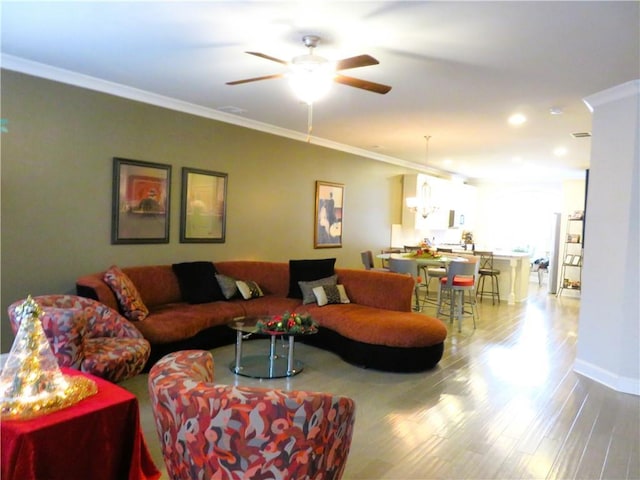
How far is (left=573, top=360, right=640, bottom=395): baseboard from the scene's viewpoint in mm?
3869

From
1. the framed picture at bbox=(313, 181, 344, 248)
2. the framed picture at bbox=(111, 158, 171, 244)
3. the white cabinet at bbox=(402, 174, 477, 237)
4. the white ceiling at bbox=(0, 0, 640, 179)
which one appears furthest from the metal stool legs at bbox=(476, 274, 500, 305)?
the framed picture at bbox=(111, 158, 171, 244)

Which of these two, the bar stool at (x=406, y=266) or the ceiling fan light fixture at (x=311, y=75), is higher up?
the ceiling fan light fixture at (x=311, y=75)

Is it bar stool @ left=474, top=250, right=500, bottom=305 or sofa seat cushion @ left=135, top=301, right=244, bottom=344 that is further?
bar stool @ left=474, top=250, right=500, bottom=305

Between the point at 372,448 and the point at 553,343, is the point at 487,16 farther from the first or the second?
the point at 553,343

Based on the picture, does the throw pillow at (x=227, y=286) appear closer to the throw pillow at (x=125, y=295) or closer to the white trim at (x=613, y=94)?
the throw pillow at (x=125, y=295)

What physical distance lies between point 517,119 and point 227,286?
4020mm

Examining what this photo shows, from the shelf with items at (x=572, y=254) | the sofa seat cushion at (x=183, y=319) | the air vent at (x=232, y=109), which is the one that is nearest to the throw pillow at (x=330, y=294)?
the sofa seat cushion at (x=183, y=319)

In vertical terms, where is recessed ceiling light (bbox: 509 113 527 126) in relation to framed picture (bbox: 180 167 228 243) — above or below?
above

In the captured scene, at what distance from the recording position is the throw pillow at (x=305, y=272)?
555cm

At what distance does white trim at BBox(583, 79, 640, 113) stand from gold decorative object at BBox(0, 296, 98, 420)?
15.4 feet

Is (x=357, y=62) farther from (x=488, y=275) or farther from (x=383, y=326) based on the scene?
(x=488, y=275)

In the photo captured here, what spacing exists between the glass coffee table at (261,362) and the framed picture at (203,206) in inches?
65.7

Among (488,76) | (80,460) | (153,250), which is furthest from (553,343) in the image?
(80,460)

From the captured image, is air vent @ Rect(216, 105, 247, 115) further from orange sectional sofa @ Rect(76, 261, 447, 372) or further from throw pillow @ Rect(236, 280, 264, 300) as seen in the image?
throw pillow @ Rect(236, 280, 264, 300)
